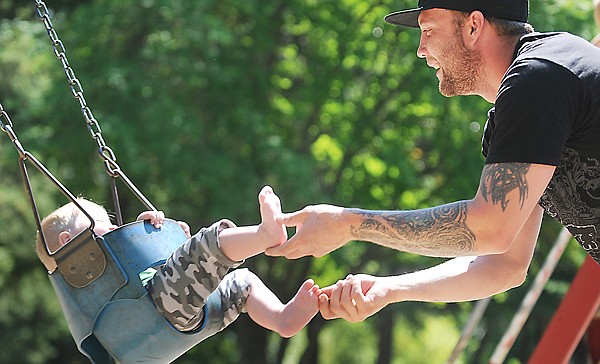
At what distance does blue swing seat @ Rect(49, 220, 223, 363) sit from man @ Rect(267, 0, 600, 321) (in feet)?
1.86

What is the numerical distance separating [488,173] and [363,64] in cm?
918

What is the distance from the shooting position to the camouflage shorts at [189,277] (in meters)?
3.05

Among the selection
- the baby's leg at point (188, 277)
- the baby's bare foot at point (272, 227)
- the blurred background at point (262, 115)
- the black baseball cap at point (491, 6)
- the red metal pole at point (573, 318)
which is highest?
the black baseball cap at point (491, 6)

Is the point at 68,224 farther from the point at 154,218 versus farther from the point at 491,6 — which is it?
the point at 491,6

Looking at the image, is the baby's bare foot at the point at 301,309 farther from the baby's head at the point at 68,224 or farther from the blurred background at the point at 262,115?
the blurred background at the point at 262,115

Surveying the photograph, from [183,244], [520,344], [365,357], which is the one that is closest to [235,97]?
[520,344]

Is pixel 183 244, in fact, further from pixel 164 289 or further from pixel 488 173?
pixel 488 173

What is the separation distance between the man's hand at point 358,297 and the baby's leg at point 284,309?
0.81 ft

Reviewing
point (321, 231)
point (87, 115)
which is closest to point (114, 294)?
point (87, 115)

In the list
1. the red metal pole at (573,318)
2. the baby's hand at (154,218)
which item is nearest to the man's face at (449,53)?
the baby's hand at (154,218)

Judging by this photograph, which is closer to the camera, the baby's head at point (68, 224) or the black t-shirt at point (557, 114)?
the black t-shirt at point (557, 114)

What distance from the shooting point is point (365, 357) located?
23.1m

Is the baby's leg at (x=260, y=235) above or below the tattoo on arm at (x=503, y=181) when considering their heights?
below

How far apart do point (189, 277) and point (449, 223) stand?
1004 millimetres
